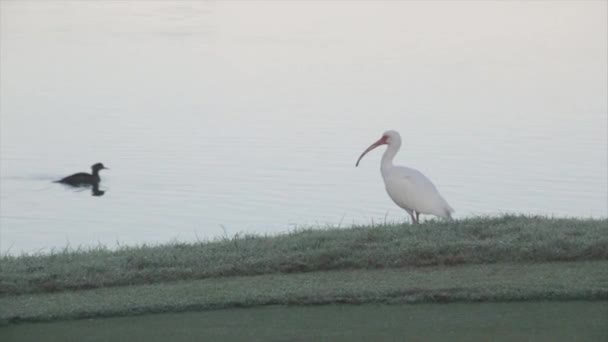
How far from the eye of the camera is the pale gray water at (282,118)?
53.3ft

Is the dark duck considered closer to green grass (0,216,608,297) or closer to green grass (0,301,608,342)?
green grass (0,216,608,297)

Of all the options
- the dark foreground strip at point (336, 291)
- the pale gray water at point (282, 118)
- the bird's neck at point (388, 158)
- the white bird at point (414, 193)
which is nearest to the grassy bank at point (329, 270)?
the dark foreground strip at point (336, 291)

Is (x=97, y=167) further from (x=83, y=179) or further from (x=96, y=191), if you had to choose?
(x=96, y=191)

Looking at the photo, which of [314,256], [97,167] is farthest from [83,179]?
[314,256]

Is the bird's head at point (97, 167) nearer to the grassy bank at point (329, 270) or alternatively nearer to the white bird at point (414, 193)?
the white bird at point (414, 193)

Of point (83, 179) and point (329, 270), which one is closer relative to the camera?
point (329, 270)

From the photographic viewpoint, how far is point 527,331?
6152 millimetres

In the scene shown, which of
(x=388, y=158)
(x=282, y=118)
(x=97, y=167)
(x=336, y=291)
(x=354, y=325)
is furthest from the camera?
(x=282, y=118)

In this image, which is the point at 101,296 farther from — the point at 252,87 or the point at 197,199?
the point at 252,87

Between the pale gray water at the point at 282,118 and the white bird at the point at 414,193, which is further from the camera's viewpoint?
the pale gray water at the point at 282,118

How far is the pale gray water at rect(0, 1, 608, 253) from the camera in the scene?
16.2 meters

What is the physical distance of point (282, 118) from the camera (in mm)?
22094

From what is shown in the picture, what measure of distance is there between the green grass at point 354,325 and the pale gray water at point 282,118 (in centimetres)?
652

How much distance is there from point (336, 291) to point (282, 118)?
15117 millimetres
